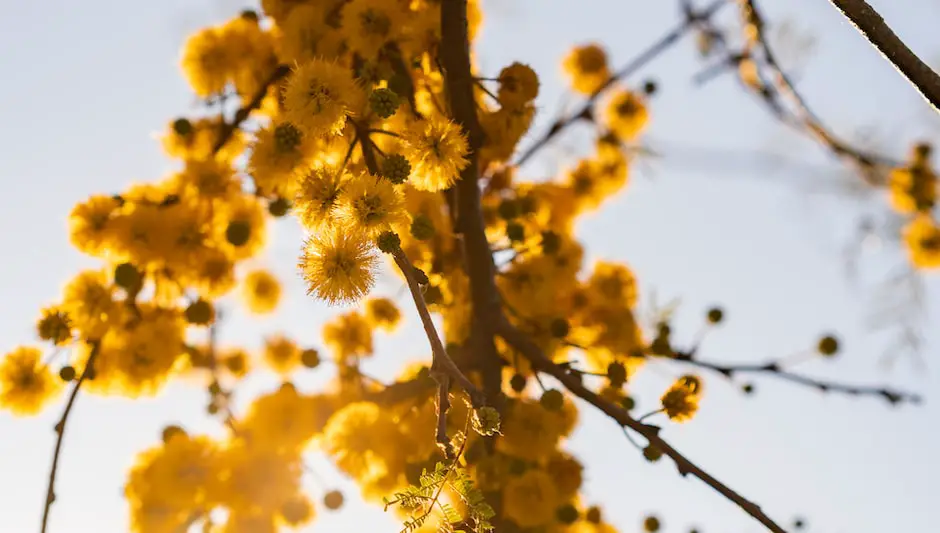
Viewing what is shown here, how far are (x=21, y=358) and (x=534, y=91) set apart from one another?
5.95 ft

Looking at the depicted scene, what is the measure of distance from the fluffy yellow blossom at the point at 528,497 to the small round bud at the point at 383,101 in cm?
126

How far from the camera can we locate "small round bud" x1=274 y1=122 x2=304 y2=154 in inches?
72.3

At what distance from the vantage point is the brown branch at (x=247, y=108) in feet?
7.77

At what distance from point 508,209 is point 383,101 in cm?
108

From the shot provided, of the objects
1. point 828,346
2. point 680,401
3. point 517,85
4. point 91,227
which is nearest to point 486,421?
point 680,401

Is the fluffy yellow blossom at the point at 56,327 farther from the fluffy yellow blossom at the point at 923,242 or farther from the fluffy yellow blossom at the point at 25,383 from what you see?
the fluffy yellow blossom at the point at 923,242

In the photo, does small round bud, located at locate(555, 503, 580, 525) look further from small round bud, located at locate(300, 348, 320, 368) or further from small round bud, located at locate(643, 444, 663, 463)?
small round bud, located at locate(300, 348, 320, 368)

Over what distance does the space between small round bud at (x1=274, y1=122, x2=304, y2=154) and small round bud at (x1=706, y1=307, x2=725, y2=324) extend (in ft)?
4.97

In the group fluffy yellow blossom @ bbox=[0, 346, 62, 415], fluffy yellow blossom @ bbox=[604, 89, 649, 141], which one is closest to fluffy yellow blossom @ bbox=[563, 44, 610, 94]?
fluffy yellow blossom @ bbox=[604, 89, 649, 141]

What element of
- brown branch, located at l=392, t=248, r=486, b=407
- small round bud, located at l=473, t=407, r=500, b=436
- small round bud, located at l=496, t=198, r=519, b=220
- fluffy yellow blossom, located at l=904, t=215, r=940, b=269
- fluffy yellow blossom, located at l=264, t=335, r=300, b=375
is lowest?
small round bud, located at l=473, t=407, r=500, b=436

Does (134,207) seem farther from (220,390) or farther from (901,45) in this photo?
(901,45)

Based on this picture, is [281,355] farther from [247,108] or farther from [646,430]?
[646,430]

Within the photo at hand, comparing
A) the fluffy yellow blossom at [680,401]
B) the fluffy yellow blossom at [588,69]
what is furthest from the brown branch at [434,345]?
the fluffy yellow blossom at [588,69]

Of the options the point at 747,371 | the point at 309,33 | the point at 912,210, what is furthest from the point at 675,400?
the point at 912,210
